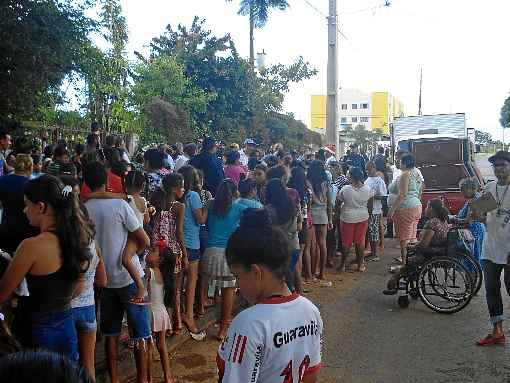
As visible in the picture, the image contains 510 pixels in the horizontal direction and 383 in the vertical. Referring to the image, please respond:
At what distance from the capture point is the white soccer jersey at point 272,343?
206 centimetres

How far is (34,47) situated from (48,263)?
374 inches

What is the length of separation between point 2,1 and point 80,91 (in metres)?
4.40

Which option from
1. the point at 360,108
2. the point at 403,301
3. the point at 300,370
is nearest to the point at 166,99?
the point at 403,301

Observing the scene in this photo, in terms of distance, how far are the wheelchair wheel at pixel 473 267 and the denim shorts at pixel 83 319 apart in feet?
16.4

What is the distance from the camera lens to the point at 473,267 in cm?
730

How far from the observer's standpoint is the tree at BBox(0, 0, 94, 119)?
1134 cm

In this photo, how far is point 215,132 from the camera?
23.3 meters

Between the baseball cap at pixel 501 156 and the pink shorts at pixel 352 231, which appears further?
the pink shorts at pixel 352 231

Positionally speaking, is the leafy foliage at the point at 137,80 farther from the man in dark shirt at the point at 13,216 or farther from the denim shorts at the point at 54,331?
the denim shorts at the point at 54,331

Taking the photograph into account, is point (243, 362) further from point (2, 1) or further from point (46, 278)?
point (2, 1)

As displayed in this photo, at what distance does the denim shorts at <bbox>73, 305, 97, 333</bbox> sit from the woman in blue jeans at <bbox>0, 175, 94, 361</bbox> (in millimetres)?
418

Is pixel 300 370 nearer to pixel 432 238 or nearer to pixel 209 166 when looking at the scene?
→ pixel 432 238

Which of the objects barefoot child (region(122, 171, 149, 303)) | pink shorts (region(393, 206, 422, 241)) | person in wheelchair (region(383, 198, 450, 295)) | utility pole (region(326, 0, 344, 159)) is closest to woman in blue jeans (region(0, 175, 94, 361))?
barefoot child (region(122, 171, 149, 303))

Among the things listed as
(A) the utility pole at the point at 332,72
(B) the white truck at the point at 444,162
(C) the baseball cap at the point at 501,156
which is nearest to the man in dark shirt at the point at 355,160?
(B) the white truck at the point at 444,162
